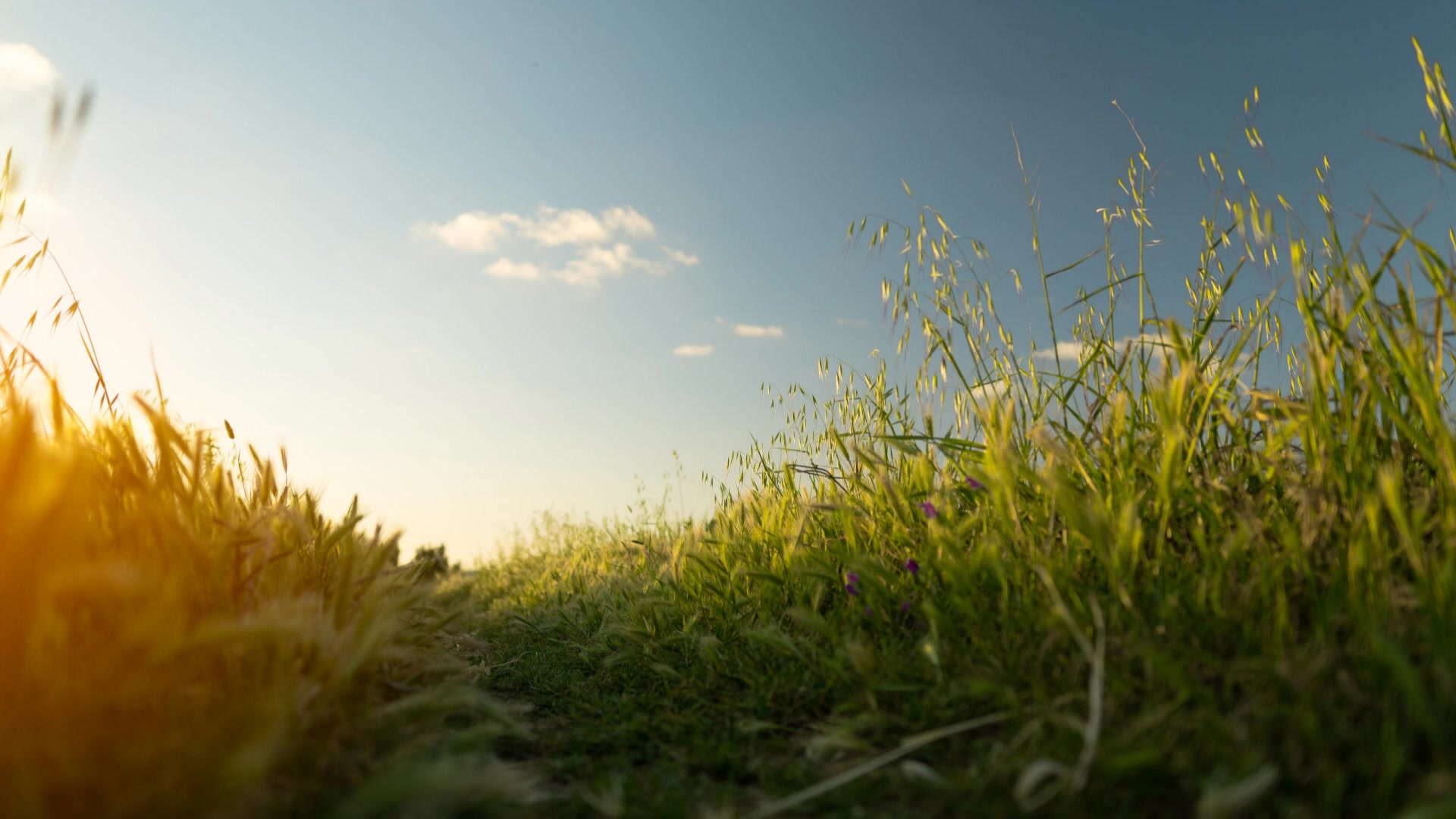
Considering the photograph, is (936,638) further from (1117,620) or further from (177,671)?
(177,671)

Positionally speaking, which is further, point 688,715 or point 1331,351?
point 688,715

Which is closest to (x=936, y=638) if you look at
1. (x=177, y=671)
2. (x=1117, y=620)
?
(x=1117, y=620)

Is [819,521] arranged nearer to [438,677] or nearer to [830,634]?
[830,634]

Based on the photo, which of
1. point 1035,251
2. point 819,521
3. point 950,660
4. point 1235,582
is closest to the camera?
point 1235,582

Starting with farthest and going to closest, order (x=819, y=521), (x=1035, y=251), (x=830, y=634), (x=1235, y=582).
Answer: (x=819, y=521) → (x=1035, y=251) → (x=830, y=634) → (x=1235, y=582)

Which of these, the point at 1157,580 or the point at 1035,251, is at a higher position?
the point at 1035,251

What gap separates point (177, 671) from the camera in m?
1.33

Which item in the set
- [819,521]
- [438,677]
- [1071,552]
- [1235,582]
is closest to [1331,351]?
[1235,582]

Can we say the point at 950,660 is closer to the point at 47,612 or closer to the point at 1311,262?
the point at 1311,262

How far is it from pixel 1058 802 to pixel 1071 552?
0.67 meters

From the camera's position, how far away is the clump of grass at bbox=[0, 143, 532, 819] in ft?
3.43

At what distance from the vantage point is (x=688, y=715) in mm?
1935

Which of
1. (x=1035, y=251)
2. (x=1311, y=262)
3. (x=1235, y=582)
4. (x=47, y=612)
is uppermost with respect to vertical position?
(x=1035, y=251)

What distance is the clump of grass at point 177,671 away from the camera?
3.43 feet
